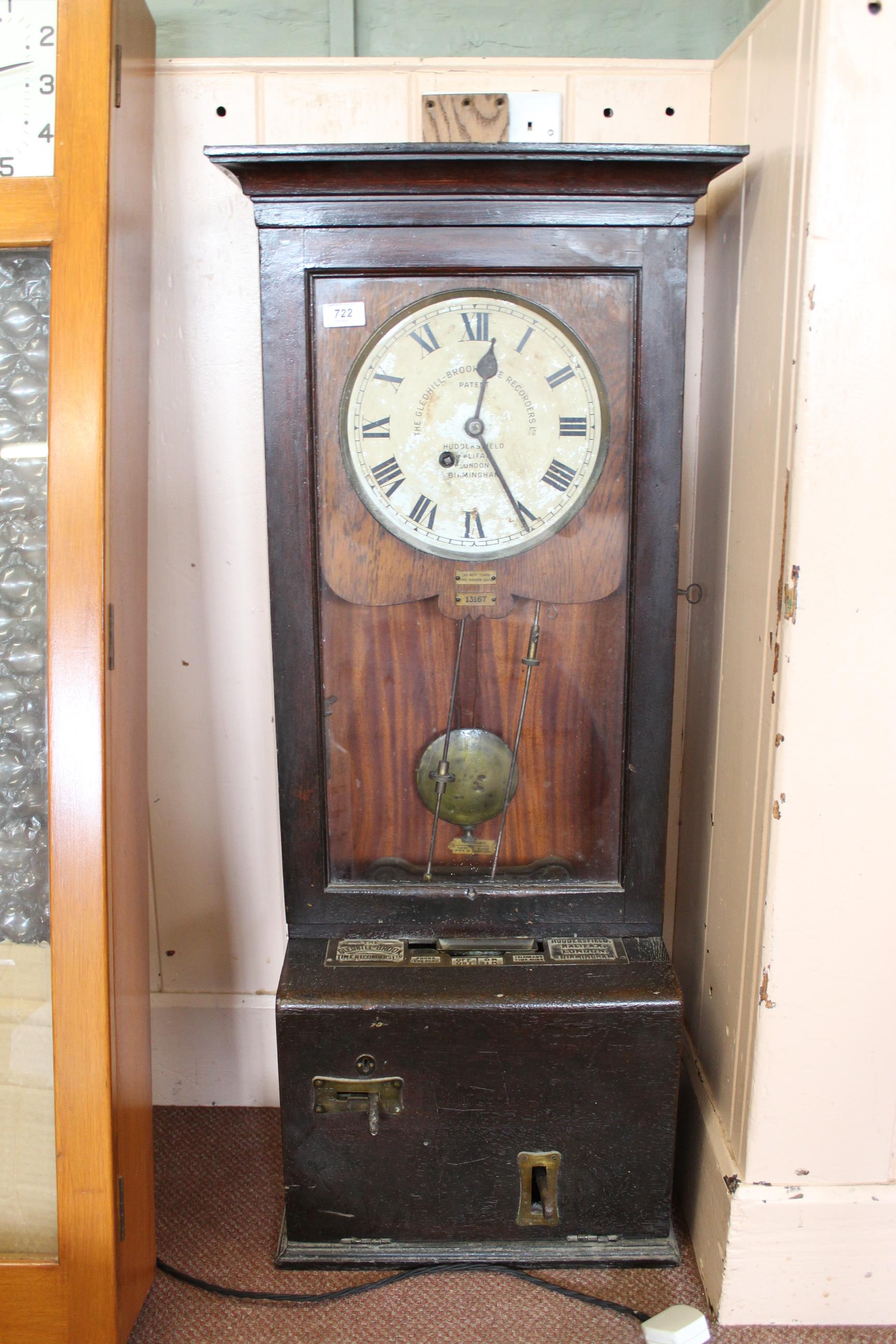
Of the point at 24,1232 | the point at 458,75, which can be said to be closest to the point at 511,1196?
the point at 24,1232

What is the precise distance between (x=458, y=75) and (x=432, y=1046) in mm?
1400

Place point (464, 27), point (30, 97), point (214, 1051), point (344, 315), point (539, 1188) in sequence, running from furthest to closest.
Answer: point (214, 1051)
point (464, 27)
point (539, 1188)
point (344, 315)
point (30, 97)

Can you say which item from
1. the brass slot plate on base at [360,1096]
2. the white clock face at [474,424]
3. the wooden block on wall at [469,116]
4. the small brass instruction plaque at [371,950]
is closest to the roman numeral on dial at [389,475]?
the white clock face at [474,424]

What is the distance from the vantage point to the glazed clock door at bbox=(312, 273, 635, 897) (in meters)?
1.28

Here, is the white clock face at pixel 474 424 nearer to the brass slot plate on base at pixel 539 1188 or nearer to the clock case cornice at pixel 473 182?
the clock case cornice at pixel 473 182

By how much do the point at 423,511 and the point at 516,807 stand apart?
458 mm

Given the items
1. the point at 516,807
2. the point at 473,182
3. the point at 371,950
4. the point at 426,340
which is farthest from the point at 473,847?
the point at 473,182

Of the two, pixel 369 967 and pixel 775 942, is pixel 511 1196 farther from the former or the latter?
pixel 775 942

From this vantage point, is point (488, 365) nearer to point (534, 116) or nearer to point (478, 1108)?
point (534, 116)

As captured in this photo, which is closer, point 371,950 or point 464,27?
point 371,950

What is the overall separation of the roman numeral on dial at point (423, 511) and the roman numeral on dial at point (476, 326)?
22 centimetres

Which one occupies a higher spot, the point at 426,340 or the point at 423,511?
the point at 426,340

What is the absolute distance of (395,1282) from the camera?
137 cm

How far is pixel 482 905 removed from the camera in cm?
141
